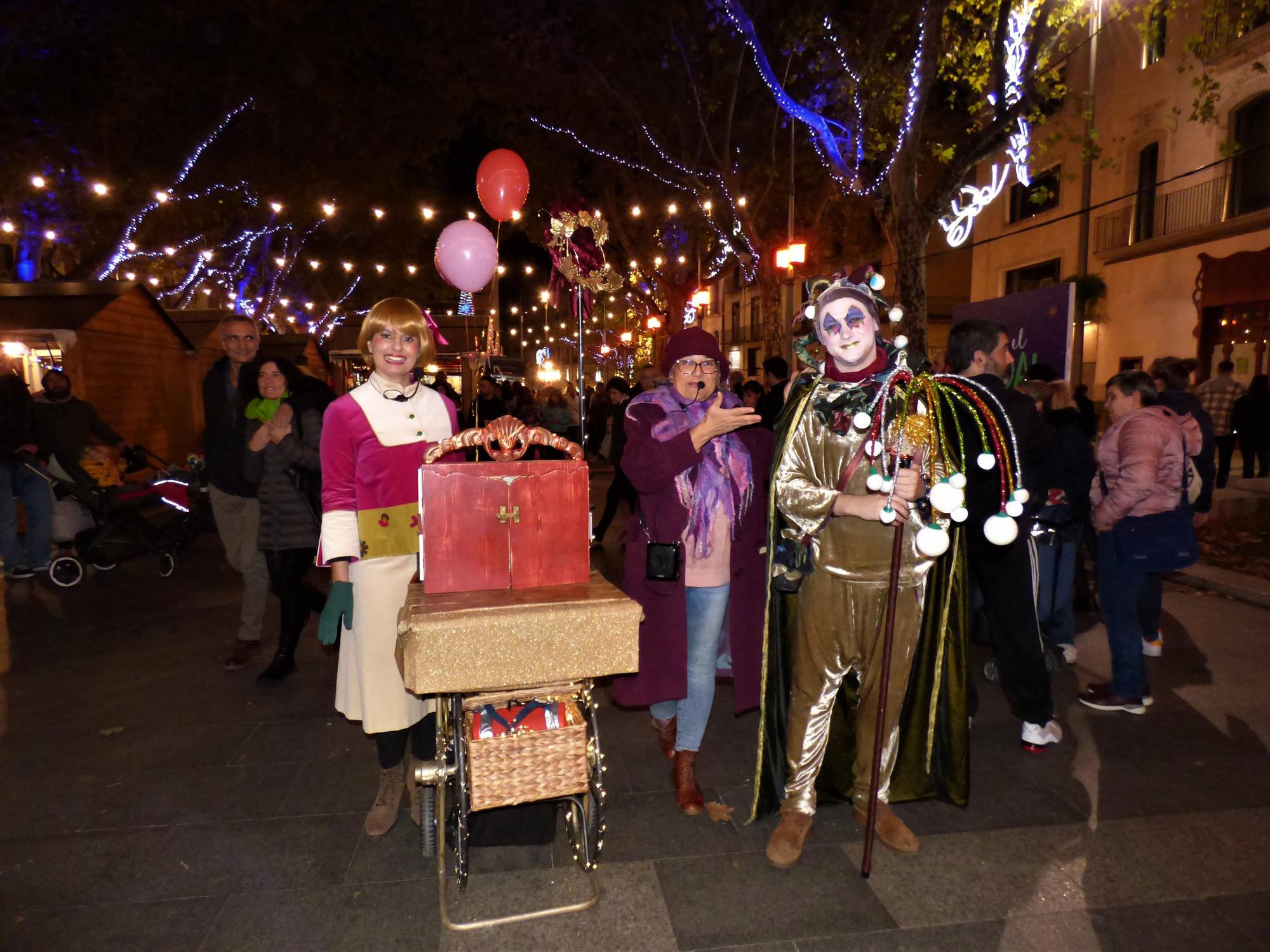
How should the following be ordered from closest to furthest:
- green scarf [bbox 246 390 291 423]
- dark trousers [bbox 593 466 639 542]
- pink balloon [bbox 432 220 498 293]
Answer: green scarf [bbox 246 390 291 423] < pink balloon [bbox 432 220 498 293] < dark trousers [bbox 593 466 639 542]

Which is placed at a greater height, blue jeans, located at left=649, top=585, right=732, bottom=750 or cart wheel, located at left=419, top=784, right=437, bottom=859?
blue jeans, located at left=649, top=585, right=732, bottom=750

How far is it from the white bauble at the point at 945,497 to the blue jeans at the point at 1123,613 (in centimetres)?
246

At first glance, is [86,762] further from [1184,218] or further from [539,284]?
[539,284]

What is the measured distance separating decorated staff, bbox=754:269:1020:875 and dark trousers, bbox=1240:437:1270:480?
1143 centimetres

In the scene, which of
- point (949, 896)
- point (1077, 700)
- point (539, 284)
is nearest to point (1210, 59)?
point (1077, 700)

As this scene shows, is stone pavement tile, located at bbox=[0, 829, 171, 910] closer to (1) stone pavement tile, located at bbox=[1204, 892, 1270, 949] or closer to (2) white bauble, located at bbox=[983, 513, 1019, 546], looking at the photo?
(2) white bauble, located at bbox=[983, 513, 1019, 546]

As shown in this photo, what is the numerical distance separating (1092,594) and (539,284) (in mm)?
41513

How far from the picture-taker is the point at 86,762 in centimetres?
370

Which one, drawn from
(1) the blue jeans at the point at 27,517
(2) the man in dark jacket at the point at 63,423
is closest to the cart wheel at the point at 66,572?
(1) the blue jeans at the point at 27,517

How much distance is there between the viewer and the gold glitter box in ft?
7.45

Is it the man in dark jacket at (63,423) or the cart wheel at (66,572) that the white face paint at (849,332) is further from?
the man in dark jacket at (63,423)

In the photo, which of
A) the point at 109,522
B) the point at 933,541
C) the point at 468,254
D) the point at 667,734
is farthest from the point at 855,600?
the point at 109,522

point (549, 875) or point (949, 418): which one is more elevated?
point (949, 418)

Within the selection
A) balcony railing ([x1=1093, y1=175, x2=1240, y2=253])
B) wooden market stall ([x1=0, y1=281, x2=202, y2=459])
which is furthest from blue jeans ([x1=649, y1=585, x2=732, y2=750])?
balcony railing ([x1=1093, y1=175, x2=1240, y2=253])
